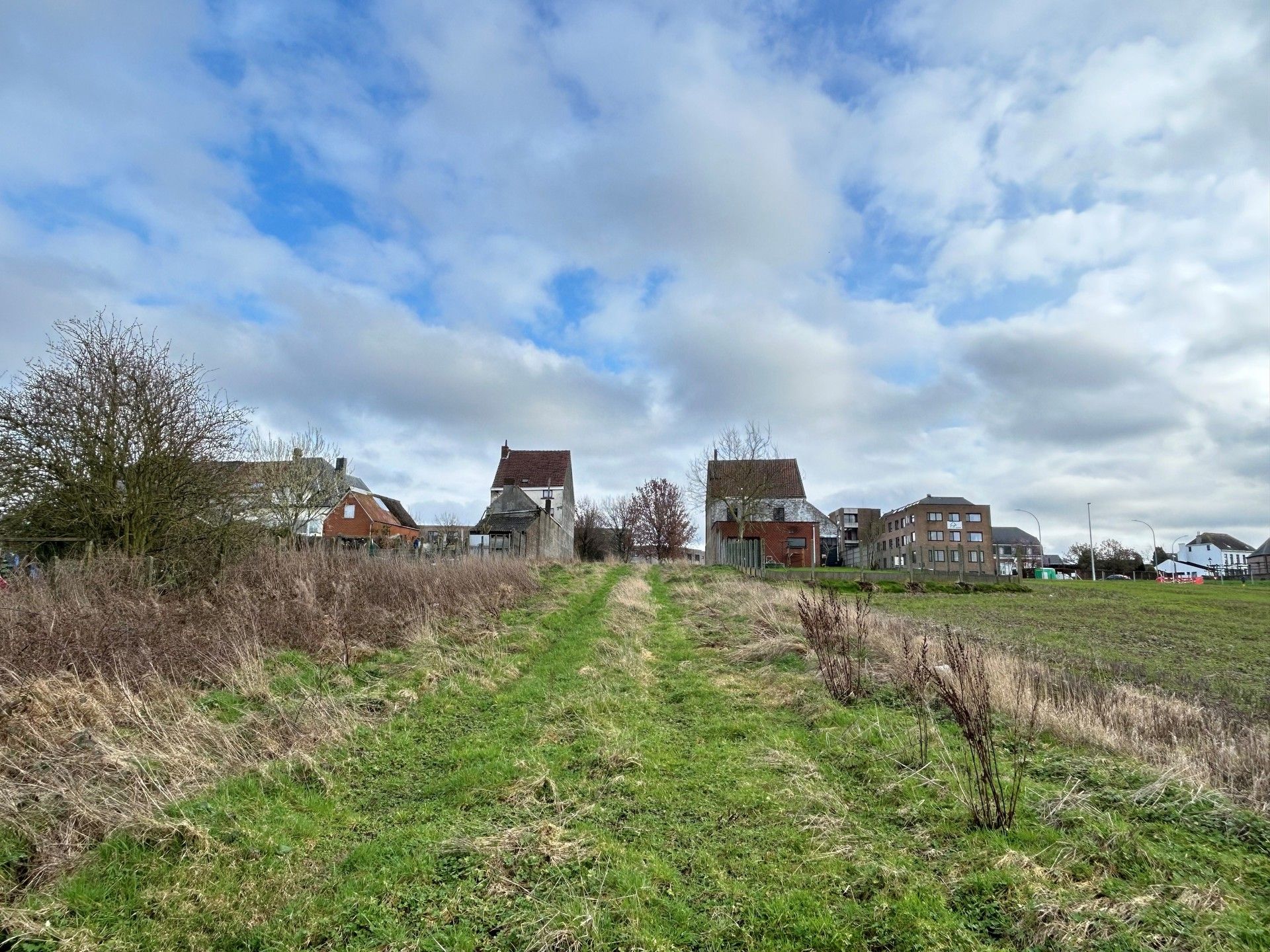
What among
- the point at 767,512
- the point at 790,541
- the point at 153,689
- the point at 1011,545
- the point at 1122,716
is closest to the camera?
the point at 153,689

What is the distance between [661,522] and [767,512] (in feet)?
42.5

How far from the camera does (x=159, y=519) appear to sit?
1195 cm

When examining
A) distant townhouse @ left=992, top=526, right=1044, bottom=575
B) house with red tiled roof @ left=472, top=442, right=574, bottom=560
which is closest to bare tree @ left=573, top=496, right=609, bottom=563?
house with red tiled roof @ left=472, top=442, right=574, bottom=560

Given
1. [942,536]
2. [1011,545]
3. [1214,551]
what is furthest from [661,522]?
[1214,551]

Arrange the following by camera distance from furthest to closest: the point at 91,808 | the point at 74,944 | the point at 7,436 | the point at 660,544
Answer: the point at 660,544, the point at 7,436, the point at 91,808, the point at 74,944

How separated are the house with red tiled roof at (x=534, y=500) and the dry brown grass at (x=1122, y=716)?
83.7ft

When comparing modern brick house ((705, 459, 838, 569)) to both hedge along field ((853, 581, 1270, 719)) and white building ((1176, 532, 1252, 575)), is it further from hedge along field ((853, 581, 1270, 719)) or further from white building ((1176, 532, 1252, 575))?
white building ((1176, 532, 1252, 575))

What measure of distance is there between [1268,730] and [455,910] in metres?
8.39

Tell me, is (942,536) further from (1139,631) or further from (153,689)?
(153,689)

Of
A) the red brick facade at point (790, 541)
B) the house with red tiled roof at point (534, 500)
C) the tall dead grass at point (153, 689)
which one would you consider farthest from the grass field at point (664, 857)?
the red brick facade at point (790, 541)

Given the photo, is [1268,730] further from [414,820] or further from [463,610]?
[463,610]

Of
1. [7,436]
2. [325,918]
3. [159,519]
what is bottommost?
[325,918]

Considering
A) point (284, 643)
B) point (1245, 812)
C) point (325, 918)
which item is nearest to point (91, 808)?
point (325, 918)

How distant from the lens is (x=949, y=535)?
279 ft
